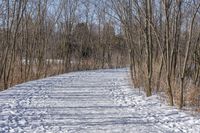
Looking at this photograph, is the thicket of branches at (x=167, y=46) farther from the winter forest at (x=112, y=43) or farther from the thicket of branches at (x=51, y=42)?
the thicket of branches at (x=51, y=42)

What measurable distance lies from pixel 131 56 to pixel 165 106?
821cm

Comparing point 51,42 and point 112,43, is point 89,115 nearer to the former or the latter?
point 51,42

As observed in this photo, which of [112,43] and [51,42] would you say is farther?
[112,43]

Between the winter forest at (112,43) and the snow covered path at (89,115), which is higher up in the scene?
the winter forest at (112,43)

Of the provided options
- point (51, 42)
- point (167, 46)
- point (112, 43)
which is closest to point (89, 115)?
point (167, 46)

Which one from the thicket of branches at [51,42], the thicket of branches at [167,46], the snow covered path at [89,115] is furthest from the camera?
the thicket of branches at [51,42]

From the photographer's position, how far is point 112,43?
42438mm

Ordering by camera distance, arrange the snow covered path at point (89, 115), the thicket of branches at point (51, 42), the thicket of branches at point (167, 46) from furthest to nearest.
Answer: the thicket of branches at point (51, 42) → the thicket of branches at point (167, 46) → the snow covered path at point (89, 115)

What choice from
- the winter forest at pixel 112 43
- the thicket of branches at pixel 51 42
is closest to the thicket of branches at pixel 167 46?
the winter forest at pixel 112 43

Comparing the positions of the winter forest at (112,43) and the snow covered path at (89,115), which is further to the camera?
the winter forest at (112,43)

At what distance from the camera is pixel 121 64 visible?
41.6 meters

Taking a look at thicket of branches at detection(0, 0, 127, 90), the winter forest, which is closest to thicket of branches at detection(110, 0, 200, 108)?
the winter forest

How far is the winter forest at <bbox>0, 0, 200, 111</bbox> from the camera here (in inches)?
451

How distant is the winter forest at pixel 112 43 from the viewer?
451 inches
